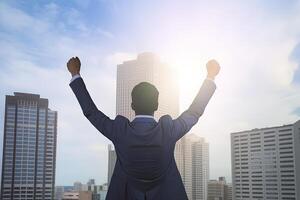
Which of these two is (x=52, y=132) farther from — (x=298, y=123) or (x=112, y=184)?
(x=112, y=184)

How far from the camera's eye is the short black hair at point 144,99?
1882 millimetres

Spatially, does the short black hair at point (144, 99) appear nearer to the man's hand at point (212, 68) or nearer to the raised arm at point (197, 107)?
the raised arm at point (197, 107)

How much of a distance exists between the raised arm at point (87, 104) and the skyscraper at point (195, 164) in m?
139

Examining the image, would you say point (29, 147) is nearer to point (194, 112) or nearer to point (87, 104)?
point (87, 104)

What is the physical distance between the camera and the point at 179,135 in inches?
73.8

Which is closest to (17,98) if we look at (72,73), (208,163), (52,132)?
(52,132)

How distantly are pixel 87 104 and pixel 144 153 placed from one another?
12.5 inches

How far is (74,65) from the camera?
1960 millimetres

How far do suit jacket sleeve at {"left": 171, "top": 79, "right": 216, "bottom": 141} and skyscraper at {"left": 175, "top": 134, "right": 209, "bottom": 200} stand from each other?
13888 centimetres

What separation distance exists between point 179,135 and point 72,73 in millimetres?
525

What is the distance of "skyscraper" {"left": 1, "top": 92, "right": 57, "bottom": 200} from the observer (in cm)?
12112

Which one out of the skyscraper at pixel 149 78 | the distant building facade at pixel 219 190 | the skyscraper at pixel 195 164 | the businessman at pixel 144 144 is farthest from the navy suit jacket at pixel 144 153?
the skyscraper at pixel 195 164

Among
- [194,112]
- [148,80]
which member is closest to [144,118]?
[194,112]

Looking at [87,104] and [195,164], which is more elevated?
[195,164]
